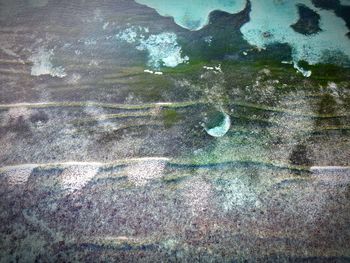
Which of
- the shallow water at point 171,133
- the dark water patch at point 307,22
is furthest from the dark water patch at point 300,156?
the dark water patch at point 307,22

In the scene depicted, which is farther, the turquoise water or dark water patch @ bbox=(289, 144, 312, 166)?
the turquoise water

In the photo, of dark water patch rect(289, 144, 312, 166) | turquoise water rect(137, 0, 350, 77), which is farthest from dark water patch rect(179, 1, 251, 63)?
dark water patch rect(289, 144, 312, 166)

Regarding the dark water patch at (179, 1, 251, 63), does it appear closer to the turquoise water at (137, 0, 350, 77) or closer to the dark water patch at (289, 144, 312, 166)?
the turquoise water at (137, 0, 350, 77)

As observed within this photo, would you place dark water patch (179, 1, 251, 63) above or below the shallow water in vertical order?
above

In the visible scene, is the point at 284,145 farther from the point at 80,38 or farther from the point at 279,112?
the point at 80,38

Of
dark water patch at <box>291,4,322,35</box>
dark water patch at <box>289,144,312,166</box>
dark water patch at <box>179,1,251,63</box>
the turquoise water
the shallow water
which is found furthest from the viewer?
dark water patch at <box>291,4,322,35</box>

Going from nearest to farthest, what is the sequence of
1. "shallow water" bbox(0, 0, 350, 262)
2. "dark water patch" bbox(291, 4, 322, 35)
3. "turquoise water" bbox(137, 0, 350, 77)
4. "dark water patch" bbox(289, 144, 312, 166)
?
"shallow water" bbox(0, 0, 350, 262), "dark water patch" bbox(289, 144, 312, 166), "turquoise water" bbox(137, 0, 350, 77), "dark water patch" bbox(291, 4, 322, 35)

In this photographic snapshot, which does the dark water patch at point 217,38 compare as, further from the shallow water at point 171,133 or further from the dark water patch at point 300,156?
the dark water patch at point 300,156
